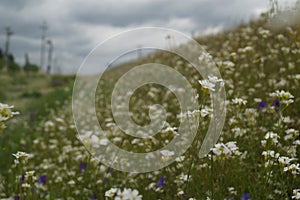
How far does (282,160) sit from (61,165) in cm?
335

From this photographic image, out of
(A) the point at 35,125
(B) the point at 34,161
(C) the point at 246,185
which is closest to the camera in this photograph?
(C) the point at 246,185

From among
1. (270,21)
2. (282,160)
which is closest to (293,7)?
(270,21)

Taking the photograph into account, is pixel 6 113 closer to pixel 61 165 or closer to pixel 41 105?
pixel 61 165

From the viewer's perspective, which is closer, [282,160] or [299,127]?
[282,160]

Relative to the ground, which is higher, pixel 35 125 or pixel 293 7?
pixel 293 7

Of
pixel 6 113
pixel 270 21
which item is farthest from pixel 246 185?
pixel 270 21

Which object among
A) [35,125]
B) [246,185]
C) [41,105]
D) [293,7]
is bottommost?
[246,185]

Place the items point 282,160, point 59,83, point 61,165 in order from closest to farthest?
point 282,160
point 61,165
point 59,83

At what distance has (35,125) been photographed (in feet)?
26.7

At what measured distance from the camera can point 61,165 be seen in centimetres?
493

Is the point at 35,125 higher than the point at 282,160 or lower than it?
higher

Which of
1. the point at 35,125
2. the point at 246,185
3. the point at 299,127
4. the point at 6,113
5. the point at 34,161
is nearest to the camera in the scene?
the point at 6,113

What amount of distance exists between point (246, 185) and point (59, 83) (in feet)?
59.3

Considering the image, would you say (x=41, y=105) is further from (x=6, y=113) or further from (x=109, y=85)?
(x=6, y=113)
